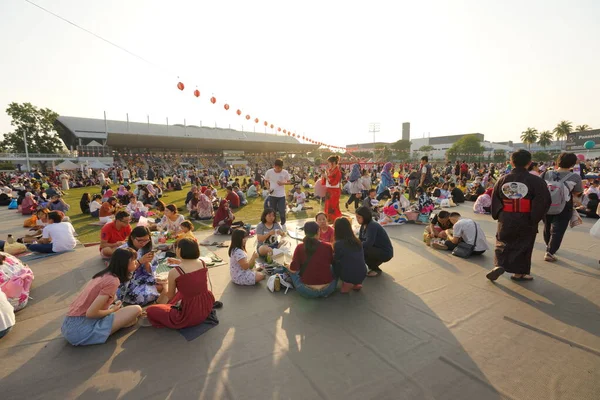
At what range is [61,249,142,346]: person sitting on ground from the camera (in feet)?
9.05

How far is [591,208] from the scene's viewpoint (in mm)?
8375

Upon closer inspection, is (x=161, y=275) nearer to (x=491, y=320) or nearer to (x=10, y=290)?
(x=10, y=290)

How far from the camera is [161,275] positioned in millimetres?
4480

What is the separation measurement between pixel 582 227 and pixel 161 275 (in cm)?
967

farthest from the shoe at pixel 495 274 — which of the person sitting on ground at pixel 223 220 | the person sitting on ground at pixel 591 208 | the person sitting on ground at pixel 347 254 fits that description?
the person sitting on ground at pixel 591 208

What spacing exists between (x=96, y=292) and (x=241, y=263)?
5.57ft

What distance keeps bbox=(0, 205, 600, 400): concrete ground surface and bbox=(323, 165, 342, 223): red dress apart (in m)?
3.28

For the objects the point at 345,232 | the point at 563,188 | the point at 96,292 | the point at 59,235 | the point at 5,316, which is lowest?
the point at 5,316

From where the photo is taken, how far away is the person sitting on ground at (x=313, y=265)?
3.51m

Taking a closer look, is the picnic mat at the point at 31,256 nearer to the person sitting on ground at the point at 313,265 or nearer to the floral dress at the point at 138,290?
the floral dress at the point at 138,290

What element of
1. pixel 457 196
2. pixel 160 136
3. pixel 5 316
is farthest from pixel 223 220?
pixel 160 136

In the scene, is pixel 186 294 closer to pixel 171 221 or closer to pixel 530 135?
pixel 171 221

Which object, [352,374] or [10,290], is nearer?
[352,374]

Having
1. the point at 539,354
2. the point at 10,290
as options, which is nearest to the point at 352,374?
the point at 539,354
